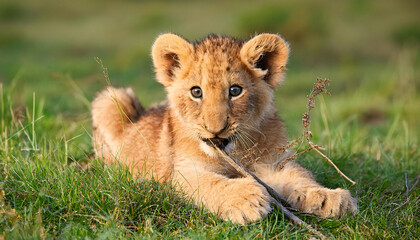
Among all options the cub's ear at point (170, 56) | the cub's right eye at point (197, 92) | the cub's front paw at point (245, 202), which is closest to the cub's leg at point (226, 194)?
the cub's front paw at point (245, 202)

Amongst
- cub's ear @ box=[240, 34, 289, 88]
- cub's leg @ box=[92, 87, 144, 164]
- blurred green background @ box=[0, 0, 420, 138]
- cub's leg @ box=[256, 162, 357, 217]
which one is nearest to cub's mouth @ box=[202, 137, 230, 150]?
cub's leg @ box=[256, 162, 357, 217]

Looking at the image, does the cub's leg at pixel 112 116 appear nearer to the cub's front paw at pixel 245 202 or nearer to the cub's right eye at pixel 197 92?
the cub's right eye at pixel 197 92

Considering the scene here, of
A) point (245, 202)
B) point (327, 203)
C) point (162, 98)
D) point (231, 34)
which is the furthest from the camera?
point (162, 98)

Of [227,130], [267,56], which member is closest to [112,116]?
[267,56]

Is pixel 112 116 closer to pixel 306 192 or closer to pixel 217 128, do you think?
pixel 217 128

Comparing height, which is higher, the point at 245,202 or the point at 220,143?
the point at 220,143

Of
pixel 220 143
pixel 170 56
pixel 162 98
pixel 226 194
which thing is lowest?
pixel 162 98

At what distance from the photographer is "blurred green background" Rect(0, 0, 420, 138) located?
29.5 ft

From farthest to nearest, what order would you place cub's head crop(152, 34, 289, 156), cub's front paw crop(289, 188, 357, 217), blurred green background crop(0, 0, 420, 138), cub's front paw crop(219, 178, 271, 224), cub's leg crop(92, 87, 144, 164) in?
blurred green background crop(0, 0, 420, 138)
cub's leg crop(92, 87, 144, 164)
cub's head crop(152, 34, 289, 156)
cub's front paw crop(289, 188, 357, 217)
cub's front paw crop(219, 178, 271, 224)

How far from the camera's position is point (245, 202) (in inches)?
124

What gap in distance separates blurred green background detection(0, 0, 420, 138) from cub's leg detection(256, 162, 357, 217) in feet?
8.98

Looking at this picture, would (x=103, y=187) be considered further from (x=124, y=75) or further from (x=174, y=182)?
(x=124, y=75)

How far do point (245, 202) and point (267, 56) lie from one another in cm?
131

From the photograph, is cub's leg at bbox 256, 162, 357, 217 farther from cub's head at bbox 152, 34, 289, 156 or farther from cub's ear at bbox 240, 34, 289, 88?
cub's ear at bbox 240, 34, 289, 88
